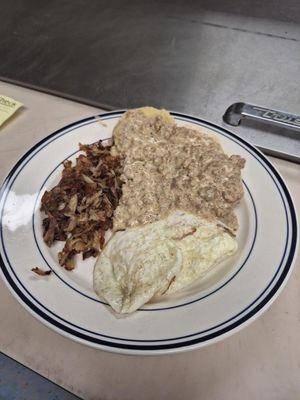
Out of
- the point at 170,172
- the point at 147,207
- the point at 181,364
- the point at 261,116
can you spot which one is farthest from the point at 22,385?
the point at 261,116

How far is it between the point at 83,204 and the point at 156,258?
0.32 meters

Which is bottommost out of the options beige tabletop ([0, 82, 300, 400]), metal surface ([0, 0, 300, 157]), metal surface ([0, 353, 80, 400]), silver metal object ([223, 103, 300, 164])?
metal surface ([0, 353, 80, 400])

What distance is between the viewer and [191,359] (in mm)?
979

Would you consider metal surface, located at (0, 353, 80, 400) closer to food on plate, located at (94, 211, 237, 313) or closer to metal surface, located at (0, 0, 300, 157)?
food on plate, located at (94, 211, 237, 313)

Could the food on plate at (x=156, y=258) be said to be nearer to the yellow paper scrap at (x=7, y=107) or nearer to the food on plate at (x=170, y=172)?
the food on plate at (x=170, y=172)

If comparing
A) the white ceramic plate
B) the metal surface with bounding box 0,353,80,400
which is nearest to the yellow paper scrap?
the white ceramic plate

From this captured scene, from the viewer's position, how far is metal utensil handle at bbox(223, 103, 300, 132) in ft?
5.08

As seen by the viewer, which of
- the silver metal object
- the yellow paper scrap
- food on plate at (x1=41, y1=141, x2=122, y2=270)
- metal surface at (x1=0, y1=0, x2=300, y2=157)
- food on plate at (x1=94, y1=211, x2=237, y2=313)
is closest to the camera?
food on plate at (x1=94, y1=211, x2=237, y2=313)

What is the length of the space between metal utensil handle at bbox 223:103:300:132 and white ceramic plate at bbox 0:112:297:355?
269 mm

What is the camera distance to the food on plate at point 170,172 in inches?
49.1

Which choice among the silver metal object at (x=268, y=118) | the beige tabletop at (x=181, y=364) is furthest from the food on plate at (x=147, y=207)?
the silver metal object at (x=268, y=118)

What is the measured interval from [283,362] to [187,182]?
23.7 inches

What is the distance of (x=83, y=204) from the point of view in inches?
49.3

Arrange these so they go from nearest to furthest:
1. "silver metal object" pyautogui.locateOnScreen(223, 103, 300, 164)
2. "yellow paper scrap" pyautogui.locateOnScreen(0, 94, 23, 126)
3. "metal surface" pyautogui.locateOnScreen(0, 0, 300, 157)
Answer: "silver metal object" pyautogui.locateOnScreen(223, 103, 300, 164) → "yellow paper scrap" pyautogui.locateOnScreen(0, 94, 23, 126) → "metal surface" pyautogui.locateOnScreen(0, 0, 300, 157)
